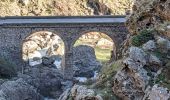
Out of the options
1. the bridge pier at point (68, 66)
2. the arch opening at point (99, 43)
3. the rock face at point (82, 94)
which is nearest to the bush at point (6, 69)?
the bridge pier at point (68, 66)

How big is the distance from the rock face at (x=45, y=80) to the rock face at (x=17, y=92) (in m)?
A: 6.30

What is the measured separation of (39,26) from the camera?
6316 cm

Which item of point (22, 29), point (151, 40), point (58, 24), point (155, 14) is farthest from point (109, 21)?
point (151, 40)

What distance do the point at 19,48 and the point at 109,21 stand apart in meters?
13.3

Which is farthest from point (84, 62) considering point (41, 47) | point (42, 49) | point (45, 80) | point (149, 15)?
point (149, 15)

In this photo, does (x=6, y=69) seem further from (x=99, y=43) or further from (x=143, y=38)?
(x=99, y=43)

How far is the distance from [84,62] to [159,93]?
150 ft

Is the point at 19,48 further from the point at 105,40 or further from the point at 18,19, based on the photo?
the point at 105,40

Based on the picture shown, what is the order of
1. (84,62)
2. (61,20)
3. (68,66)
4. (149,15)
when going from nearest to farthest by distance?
(149,15)
(68,66)
(61,20)
(84,62)

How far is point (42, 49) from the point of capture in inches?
3364

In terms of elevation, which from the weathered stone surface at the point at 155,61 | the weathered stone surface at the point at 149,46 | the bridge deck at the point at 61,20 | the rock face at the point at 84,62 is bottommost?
the rock face at the point at 84,62

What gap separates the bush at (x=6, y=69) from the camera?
56.5 m

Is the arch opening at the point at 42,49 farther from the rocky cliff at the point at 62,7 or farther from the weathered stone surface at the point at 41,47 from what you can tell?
A: the rocky cliff at the point at 62,7

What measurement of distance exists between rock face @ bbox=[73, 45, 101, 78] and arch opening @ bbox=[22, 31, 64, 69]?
3073mm
